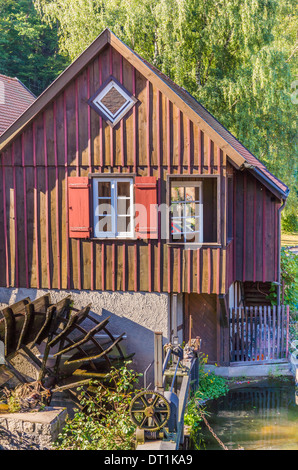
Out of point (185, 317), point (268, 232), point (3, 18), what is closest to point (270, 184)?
point (268, 232)

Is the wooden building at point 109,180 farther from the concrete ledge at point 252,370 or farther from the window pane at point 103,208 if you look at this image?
the concrete ledge at point 252,370

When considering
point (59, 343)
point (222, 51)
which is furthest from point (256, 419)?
point (222, 51)

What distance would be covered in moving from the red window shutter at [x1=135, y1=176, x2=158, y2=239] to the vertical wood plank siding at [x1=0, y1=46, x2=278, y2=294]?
0.15m

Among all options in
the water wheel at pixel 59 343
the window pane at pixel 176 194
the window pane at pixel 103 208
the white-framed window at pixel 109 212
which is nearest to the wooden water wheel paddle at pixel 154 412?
the water wheel at pixel 59 343

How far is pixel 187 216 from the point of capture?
36.4 ft

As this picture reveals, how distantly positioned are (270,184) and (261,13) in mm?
11069

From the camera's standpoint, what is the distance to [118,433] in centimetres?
791

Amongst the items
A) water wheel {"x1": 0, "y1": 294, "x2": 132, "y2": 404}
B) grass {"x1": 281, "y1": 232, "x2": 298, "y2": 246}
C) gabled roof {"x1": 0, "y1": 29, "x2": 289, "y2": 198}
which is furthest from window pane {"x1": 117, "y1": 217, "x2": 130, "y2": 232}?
grass {"x1": 281, "y1": 232, "x2": 298, "y2": 246}

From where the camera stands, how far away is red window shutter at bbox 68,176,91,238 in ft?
35.1

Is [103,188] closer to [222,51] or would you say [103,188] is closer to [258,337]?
[258,337]

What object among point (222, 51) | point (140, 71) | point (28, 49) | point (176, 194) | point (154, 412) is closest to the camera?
point (154, 412)

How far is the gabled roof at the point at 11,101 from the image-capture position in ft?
45.0

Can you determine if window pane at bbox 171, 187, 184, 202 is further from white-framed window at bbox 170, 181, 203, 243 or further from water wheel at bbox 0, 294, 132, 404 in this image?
water wheel at bbox 0, 294, 132, 404

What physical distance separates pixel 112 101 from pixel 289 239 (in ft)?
71.3
